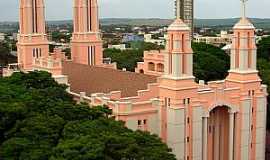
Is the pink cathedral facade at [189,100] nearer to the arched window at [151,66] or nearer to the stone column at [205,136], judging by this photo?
the stone column at [205,136]

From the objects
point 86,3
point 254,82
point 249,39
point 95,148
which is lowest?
point 95,148

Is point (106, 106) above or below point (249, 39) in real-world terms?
below

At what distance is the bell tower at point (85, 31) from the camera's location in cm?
4969

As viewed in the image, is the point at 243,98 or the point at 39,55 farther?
the point at 39,55

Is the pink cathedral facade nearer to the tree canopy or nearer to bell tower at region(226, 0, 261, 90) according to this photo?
bell tower at region(226, 0, 261, 90)

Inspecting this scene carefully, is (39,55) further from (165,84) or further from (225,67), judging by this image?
(225,67)

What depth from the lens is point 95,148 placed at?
83.4 feet

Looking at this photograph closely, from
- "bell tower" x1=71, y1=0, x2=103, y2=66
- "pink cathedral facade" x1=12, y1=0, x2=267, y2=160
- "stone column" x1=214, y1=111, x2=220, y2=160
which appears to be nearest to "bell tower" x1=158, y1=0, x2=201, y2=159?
"pink cathedral facade" x1=12, y1=0, x2=267, y2=160

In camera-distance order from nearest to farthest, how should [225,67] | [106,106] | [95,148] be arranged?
[95,148] < [106,106] < [225,67]

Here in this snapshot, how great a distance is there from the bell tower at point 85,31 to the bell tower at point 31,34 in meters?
3.23

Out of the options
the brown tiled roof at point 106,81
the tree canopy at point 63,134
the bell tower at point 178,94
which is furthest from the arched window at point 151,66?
the bell tower at point 178,94

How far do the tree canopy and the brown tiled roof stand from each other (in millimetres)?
5112

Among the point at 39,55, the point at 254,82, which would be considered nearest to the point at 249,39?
the point at 254,82

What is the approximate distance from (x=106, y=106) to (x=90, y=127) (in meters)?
4.19
